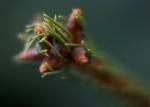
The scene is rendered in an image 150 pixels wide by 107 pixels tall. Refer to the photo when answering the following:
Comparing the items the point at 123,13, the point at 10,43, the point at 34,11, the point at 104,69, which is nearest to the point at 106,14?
the point at 123,13

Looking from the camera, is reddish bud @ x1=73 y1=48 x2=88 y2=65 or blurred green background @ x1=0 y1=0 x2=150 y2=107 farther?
blurred green background @ x1=0 y1=0 x2=150 y2=107

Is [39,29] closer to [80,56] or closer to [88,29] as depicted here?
[80,56]

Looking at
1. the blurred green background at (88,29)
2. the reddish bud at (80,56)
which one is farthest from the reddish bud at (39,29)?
the blurred green background at (88,29)

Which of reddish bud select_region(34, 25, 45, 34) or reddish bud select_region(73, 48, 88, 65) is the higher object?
reddish bud select_region(34, 25, 45, 34)

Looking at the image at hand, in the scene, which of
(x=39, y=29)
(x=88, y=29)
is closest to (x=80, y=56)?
(x=39, y=29)

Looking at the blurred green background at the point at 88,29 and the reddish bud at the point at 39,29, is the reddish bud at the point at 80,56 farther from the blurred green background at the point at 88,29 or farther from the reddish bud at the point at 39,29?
the blurred green background at the point at 88,29

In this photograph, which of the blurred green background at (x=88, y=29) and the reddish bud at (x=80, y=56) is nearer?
the reddish bud at (x=80, y=56)

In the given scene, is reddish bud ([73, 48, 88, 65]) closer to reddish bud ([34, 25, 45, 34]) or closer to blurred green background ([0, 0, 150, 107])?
reddish bud ([34, 25, 45, 34])

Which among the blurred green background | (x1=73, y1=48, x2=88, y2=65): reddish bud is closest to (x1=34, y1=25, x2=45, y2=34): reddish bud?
(x1=73, y1=48, x2=88, y2=65): reddish bud
